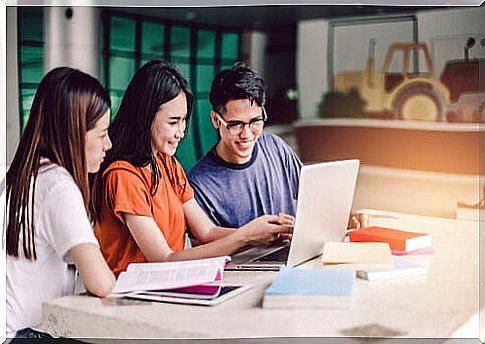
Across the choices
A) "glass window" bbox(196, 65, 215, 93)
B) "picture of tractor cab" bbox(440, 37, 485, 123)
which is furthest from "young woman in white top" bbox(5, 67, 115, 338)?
"picture of tractor cab" bbox(440, 37, 485, 123)

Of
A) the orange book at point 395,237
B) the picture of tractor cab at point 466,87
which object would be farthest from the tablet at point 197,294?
the picture of tractor cab at point 466,87

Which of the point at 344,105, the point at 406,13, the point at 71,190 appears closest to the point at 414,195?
the point at 344,105

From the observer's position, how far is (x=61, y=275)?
71.6 inches

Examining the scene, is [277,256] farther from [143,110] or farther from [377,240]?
[143,110]

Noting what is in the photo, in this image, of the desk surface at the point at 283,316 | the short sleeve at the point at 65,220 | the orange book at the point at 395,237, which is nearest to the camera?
the desk surface at the point at 283,316

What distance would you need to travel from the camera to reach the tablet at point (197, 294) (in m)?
1.73

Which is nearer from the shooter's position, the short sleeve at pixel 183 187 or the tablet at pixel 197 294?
the tablet at pixel 197 294

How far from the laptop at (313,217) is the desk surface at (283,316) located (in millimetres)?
57

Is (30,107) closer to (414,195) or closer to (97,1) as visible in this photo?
(97,1)

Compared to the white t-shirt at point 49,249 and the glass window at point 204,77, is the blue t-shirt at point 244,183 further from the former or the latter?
the white t-shirt at point 49,249

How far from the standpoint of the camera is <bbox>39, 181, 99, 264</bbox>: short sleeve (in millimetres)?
1786

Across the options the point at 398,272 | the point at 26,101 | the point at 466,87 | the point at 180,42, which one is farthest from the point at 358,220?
the point at 26,101

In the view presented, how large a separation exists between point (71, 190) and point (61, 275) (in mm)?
200

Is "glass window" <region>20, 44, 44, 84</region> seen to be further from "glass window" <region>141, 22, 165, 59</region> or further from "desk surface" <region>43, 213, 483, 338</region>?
"desk surface" <region>43, 213, 483, 338</region>
